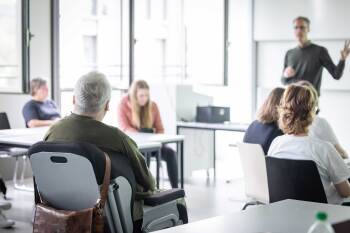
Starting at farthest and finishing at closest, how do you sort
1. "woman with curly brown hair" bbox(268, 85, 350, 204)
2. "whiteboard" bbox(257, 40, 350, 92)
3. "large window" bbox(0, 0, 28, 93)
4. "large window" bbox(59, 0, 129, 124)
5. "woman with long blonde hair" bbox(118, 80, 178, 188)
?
"large window" bbox(59, 0, 129, 124) < "whiteboard" bbox(257, 40, 350, 92) < "woman with long blonde hair" bbox(118, 80, 178, 188) < "large window" bbox(0, 0, 28, 93) < "woman with curly brown hair" bbox(268, 85, 350, 204)

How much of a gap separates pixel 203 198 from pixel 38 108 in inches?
77.3

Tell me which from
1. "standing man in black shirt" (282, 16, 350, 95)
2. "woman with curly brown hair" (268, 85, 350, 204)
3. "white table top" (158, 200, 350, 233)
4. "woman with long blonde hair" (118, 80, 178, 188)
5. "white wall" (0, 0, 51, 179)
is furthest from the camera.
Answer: "white wall" (0, 0, 51, 179)

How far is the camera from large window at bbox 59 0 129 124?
8695mm

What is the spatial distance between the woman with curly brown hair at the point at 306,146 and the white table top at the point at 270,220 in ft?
2.93

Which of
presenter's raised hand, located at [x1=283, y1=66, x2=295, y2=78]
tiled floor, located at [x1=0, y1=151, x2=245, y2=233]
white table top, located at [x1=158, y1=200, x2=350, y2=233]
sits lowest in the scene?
tiled floor, located at [x1=0, y1=151, x2=245, y2=233]

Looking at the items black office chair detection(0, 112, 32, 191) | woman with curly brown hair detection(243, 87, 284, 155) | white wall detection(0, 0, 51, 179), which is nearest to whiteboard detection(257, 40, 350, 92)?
white wall detection(0, 0, 51, 179)

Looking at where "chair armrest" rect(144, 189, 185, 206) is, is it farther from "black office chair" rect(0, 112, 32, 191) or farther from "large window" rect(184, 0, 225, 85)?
"large window" rect(184, 0, 225, 85)

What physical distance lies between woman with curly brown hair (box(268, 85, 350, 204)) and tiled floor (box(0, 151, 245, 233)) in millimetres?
2121

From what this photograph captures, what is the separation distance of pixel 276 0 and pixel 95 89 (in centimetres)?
553

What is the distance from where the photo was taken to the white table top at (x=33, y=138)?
5.05 m

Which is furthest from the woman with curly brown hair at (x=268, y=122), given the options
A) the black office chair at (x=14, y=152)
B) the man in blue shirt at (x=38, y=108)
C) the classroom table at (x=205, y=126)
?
the man in blue shirt at (x=38, y=108)

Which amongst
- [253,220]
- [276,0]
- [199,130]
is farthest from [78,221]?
[276,0]

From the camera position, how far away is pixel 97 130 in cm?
331

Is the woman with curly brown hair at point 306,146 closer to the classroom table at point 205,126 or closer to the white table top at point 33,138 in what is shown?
the white table top at point 33,138
